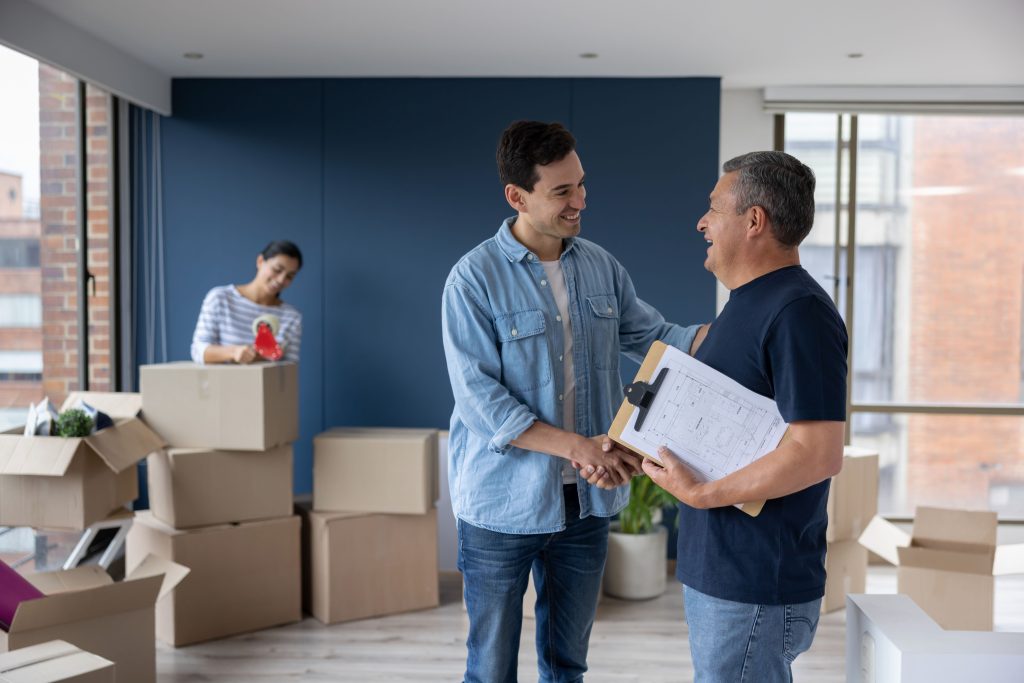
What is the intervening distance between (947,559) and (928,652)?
200cm

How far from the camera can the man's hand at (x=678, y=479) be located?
1.42 m

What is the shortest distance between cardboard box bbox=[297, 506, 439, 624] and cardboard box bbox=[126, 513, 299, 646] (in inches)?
3.9

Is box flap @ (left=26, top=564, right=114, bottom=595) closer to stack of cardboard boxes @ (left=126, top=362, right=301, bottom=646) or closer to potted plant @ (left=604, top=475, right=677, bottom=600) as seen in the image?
stack of cardboard boxes @ (left=126, top=362, right=301, bottom=646)

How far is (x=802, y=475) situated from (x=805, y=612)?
248mm

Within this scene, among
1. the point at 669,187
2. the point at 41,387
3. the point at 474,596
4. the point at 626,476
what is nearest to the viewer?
the point at 626,476

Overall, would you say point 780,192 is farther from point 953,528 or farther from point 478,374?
point 953,528

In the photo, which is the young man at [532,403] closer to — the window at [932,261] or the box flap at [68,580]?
the box flap at [68,580]

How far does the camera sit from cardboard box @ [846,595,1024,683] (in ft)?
4.87

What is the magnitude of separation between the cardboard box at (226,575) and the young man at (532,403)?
174 centimetres

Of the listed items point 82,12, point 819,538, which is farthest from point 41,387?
point 819,538

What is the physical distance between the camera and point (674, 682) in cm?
300

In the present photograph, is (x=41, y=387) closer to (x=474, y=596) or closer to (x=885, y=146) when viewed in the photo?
(x=474, y=596)

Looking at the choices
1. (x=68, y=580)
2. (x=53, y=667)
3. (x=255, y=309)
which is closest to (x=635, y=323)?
(x=53, y=667)

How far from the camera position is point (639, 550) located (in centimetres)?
386
